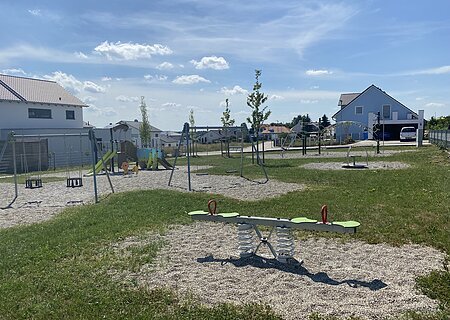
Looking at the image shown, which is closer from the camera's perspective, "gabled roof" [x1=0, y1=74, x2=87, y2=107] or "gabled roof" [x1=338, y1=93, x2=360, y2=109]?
"gabled roof" [x1=0, y1=74, x2=87, y2=107]

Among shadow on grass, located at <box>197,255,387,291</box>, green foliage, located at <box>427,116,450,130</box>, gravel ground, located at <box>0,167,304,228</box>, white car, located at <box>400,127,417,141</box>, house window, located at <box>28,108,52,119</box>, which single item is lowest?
gravel ground, located at <box>0,167,304,228</box>

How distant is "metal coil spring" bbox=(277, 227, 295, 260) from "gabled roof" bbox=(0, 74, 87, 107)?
32.7 meters

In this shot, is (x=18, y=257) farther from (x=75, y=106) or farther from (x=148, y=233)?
(x=75, y=106)

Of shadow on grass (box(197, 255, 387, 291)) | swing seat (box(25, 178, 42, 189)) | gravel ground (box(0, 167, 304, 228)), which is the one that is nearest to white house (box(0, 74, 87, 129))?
swing seat (box(25, 178, 42, 189))

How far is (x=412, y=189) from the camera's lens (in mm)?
11594

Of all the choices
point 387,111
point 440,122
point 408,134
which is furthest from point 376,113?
point 440,122

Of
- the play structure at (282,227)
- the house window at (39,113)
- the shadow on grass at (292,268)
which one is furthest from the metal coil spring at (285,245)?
the house window at (39,113)

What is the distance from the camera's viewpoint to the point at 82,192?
14172mm

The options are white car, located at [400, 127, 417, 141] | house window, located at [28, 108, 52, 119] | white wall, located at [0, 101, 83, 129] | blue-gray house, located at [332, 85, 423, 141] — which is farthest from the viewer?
blue-gray house, located at [332, 85, 423, 141]

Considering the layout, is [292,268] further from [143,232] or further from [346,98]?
[346,98]

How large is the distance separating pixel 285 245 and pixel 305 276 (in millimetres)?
649

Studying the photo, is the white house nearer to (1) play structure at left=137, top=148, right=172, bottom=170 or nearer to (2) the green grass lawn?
(1) play structure at left=137, top=148, right=172, bottom=170

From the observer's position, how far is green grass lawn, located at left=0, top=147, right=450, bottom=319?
4.15 meters

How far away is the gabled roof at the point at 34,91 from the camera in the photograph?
3366 cm
